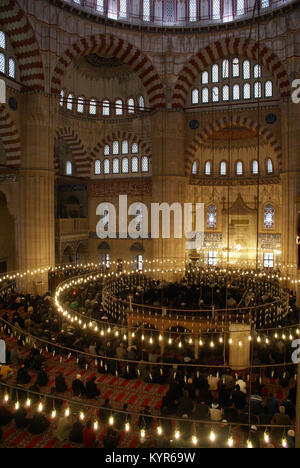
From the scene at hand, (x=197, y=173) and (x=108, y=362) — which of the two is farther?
(x=197, y=173)

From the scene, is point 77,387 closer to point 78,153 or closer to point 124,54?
point 124,54

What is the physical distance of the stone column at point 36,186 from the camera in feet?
52.9

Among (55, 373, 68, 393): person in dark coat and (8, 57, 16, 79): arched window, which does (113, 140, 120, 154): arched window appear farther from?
(55, 373, 68, 393): person in dark coat

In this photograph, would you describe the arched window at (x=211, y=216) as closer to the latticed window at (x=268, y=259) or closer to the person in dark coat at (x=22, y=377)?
the latticed window at (x=268, y=259)

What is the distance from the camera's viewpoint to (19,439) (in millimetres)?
6348

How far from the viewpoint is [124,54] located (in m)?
19.0

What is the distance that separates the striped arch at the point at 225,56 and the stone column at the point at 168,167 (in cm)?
103

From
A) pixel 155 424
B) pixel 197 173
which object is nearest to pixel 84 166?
pixel 197 173

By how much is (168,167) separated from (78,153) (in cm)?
648

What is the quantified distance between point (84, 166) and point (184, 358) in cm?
1658

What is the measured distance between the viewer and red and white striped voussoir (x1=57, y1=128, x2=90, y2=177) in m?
22.3
